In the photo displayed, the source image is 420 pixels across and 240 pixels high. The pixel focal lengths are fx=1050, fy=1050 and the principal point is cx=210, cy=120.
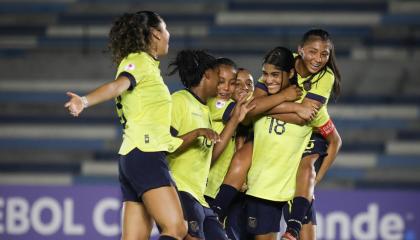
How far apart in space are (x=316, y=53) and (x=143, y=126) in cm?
107

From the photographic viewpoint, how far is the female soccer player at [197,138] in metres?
5.01

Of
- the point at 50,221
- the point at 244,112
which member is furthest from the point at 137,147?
the point at 50,221

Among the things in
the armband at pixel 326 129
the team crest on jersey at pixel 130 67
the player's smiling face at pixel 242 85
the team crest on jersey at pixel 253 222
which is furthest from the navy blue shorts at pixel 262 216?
the team crest on jersey at pixel 130 67

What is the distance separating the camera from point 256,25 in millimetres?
10781

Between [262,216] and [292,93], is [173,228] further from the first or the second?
[292,93]

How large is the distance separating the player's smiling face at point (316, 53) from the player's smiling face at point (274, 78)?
0.14 metres

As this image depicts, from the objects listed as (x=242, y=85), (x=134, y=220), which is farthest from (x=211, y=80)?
(x=134, y=220)

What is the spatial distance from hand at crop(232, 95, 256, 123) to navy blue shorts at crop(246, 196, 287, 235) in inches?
19.0

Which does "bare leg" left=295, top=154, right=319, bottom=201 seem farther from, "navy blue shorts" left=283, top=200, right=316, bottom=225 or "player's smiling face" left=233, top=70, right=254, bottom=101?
"player's smiling face" left=233, top=70, right=254, bottom=101

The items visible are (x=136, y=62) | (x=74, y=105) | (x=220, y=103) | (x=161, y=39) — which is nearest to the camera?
(x=74, y=105)

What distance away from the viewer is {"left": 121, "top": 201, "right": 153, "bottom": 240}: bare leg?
4.93 meters

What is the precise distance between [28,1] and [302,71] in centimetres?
605

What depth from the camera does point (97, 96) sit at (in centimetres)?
442

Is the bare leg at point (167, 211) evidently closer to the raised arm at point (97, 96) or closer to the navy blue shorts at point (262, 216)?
the raised arm at point (97, 96)
